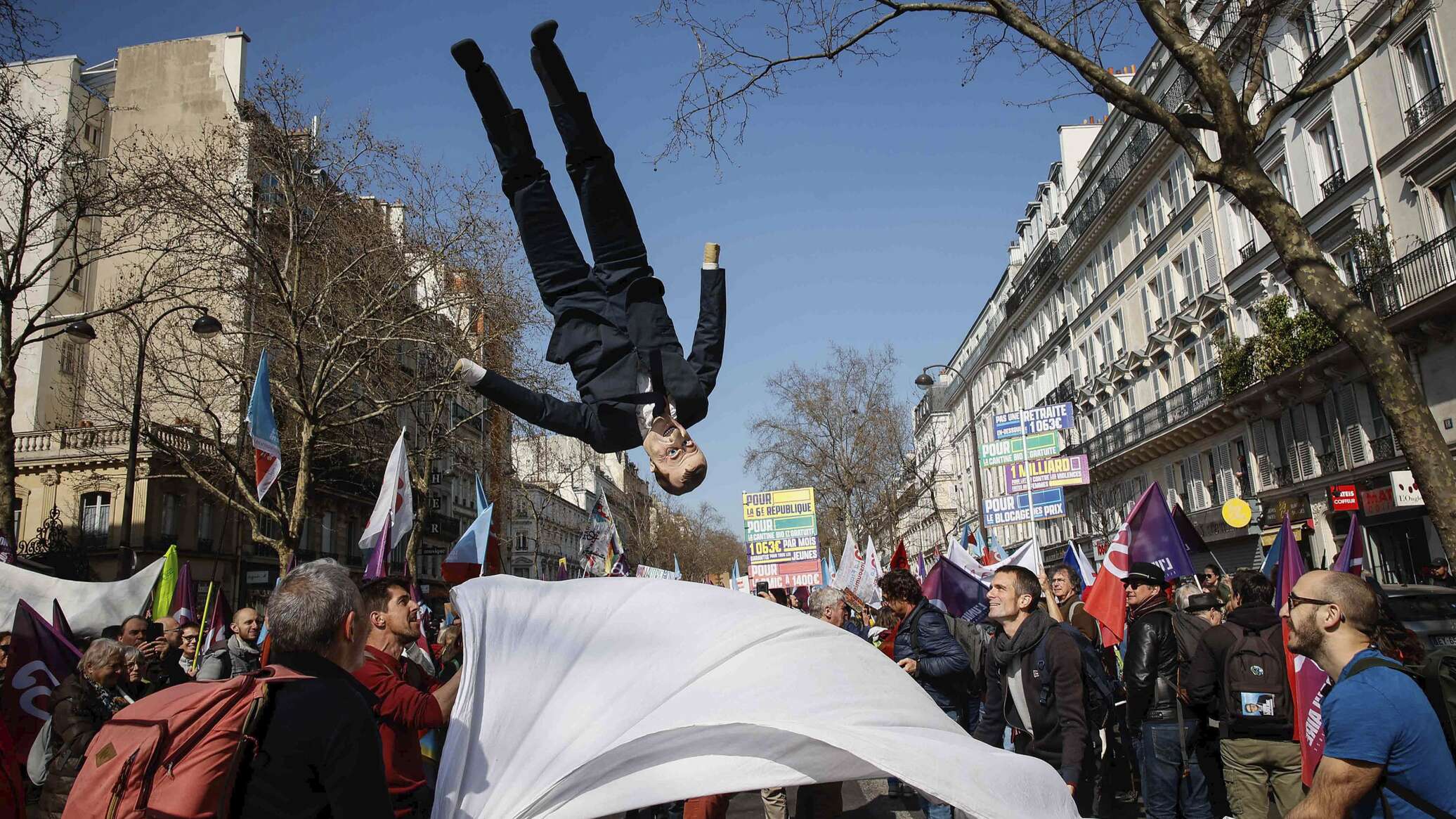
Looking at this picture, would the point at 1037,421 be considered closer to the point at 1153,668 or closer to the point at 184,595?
the point at 1153,668

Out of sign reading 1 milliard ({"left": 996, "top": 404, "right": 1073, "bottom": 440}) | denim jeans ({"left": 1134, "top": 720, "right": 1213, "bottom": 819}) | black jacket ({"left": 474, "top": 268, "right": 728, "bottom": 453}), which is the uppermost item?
sign reading 1 milliard ({"left": 996, "top": 404, "right": 1073, "bottom": 440})

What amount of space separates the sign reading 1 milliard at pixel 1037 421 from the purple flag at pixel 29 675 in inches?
798

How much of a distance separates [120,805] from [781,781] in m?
1.69

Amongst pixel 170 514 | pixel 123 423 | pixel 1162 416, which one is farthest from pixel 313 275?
pixel 1162 416

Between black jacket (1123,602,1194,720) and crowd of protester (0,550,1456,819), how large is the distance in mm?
14

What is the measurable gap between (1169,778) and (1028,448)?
17.6 meters

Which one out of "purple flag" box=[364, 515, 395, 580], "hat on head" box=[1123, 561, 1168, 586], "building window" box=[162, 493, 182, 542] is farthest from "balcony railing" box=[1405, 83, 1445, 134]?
"building window" box=[162, 493, 182, 542]

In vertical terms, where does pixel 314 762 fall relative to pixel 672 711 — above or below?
below

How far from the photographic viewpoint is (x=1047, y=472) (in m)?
24.1

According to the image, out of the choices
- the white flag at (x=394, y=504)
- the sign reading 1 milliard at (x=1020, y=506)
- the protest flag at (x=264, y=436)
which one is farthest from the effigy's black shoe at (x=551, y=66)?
the sign reading 1 milliard at (x=1020, y=506)

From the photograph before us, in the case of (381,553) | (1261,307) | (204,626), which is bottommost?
(204,626)

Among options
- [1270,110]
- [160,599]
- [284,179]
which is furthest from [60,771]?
[284,179]

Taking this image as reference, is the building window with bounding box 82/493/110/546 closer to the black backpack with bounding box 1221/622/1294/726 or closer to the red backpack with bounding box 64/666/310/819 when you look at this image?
the black backpack with bounding box 1221/622/1294/726

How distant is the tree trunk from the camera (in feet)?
23.0
